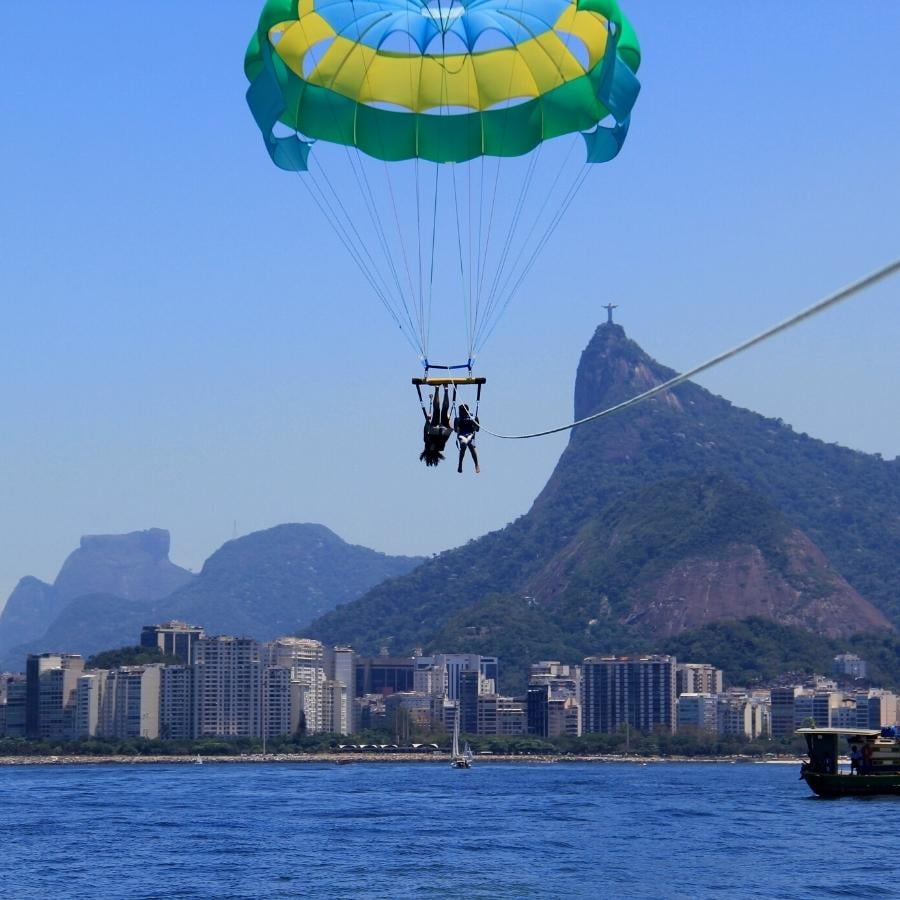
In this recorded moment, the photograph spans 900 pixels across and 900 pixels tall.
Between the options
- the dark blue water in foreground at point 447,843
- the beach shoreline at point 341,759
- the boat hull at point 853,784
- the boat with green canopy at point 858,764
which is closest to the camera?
the dark blue water in foreground at point 447,843

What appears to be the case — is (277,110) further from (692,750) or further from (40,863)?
(692,750)

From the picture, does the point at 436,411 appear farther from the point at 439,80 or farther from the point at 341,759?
the point at 341,759

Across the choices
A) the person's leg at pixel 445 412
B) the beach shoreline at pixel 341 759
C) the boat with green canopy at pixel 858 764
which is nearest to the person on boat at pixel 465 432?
the person's leg at pixel 445 412

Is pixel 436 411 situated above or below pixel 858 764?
above

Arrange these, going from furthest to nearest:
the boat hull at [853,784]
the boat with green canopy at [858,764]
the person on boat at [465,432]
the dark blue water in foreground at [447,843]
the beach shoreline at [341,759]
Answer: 1. the beach shoreline at [341,759]
2. the boat with green canopy at [858,764]
3. the boat hull at [853,784]
4. the dark blue water in foreground at [447,843]
5. the person on boat at [465,432]

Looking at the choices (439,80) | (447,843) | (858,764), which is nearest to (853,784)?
(858,764)

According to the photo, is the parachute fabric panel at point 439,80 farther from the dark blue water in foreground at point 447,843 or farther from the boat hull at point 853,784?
the boat hull at point 853,784

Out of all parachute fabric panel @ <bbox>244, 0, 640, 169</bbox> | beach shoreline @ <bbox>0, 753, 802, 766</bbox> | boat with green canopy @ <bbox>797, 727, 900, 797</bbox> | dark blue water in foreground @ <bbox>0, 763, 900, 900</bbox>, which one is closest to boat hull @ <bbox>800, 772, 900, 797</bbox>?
boat with green canopy @ <bbox>797, 727, 900, 797</bbox>
